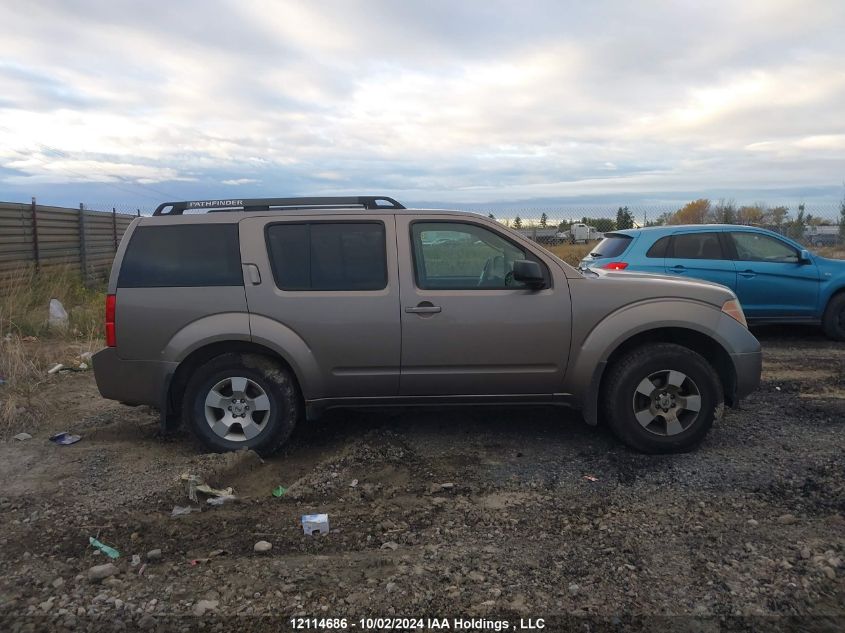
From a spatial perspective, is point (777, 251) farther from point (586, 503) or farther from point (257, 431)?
point (257, 431)

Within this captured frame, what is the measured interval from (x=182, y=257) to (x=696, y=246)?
694 centimetres

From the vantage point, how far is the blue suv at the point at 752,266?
8.91 meters

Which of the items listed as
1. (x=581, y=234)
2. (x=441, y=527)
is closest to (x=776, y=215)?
(x=581, y=234)

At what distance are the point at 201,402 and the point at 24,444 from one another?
5.64 ft

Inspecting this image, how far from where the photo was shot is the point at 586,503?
398 cm

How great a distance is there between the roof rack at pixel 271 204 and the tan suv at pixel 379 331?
0.16 metres

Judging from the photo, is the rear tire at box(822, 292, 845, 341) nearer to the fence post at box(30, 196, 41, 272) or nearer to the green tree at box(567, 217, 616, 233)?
the green tree at box(567, 217, 616, 233)

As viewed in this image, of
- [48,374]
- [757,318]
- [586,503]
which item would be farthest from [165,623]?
[757,318]

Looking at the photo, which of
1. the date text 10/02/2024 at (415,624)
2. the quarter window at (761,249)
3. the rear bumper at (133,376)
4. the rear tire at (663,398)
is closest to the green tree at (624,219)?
the quarter window at (761,249)

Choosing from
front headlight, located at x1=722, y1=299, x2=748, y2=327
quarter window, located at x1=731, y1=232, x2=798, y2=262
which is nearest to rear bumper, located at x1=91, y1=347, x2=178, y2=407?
front headlight, located at x1=722, y1=299, x2=748, y2=327

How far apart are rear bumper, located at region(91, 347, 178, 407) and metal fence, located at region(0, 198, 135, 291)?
8651 mm

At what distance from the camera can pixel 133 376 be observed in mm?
4797

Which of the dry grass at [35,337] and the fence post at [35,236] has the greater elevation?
the fence post at [35,236]

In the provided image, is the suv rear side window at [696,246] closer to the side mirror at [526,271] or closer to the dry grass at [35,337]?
the side mirror at [526,271]
